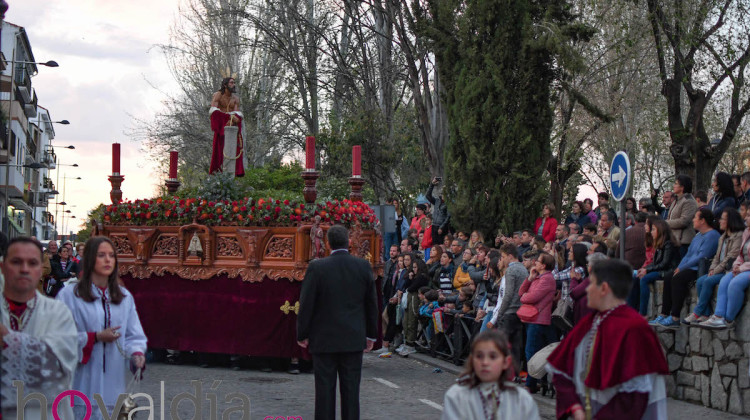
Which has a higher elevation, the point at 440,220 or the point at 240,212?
the point at 440,220

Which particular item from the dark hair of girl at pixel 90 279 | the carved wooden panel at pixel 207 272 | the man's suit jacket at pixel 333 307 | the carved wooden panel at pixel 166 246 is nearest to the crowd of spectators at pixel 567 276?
the man's suit jacket at pixel 333 307

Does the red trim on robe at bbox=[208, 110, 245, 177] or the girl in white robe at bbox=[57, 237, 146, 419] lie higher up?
the red trim on robe at bbox=[208, 110, 245, 177]

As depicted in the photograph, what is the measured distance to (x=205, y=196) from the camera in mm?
14320

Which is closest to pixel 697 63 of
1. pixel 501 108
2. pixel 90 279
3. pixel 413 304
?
pixel 501 108

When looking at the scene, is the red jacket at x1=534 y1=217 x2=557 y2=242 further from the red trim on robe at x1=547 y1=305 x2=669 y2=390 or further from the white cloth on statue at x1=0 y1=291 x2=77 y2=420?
the white cloth on statue at x1=0 y1=291 x2=77 y2=420

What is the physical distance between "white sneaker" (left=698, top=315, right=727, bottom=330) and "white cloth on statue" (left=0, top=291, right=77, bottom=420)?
773 centimetres

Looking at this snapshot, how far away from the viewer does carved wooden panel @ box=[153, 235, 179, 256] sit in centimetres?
1434

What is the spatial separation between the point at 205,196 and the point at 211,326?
1946 mm

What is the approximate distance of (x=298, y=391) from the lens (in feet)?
39.0

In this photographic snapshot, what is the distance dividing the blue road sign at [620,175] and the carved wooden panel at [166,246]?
21.3ft

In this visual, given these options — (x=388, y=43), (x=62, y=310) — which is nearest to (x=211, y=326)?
(x=62, y=310)

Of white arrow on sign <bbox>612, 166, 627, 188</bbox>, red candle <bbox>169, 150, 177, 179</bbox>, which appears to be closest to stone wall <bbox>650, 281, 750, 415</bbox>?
white arrow on sign <bbox>612, 166, 627, 188</bbox>

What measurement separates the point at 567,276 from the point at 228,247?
4845mm

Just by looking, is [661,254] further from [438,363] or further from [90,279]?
[90,279]
